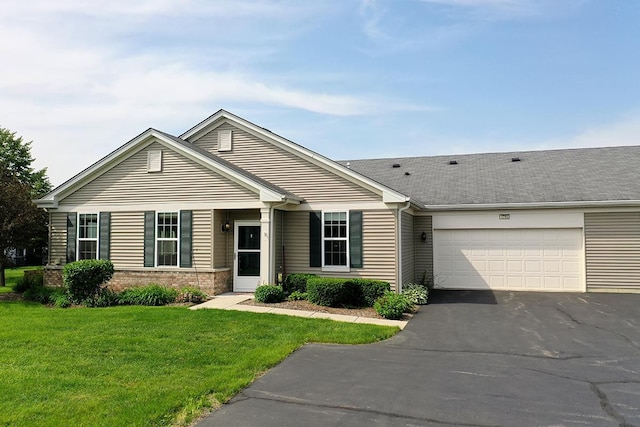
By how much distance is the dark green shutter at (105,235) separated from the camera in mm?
13523

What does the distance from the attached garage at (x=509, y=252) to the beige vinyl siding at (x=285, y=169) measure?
4.31 m

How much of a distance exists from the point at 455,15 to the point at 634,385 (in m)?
9.61

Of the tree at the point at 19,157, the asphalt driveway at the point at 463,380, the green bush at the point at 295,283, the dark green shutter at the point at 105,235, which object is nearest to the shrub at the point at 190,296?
the green bush at the point at 295,283

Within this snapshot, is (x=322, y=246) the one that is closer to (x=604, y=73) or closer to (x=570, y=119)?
(x=604, y=73)

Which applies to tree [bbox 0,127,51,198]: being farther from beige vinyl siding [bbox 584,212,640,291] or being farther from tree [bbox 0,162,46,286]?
beige vinyl siding [bbox 584,212,640,291]

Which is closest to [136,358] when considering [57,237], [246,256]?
[246,256]

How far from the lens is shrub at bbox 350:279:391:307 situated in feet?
37.2

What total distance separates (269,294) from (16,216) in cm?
911

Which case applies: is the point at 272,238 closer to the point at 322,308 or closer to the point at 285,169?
the point at 285,169

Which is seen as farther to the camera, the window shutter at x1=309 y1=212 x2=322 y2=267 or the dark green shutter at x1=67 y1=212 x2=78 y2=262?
the dark green shutter at x1=67 y1=212 x2=78 y2=262

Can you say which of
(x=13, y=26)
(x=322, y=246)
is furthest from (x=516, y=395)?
(x=13, y=26)

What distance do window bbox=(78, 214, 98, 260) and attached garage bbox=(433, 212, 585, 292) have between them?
37.5 feet

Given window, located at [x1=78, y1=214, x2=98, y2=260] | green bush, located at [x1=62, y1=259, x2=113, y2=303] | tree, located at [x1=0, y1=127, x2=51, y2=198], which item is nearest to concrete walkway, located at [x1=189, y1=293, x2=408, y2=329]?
green bush, located at [x1=62, y1=259, x2=113, y2=303]

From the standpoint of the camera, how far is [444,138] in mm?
26188
